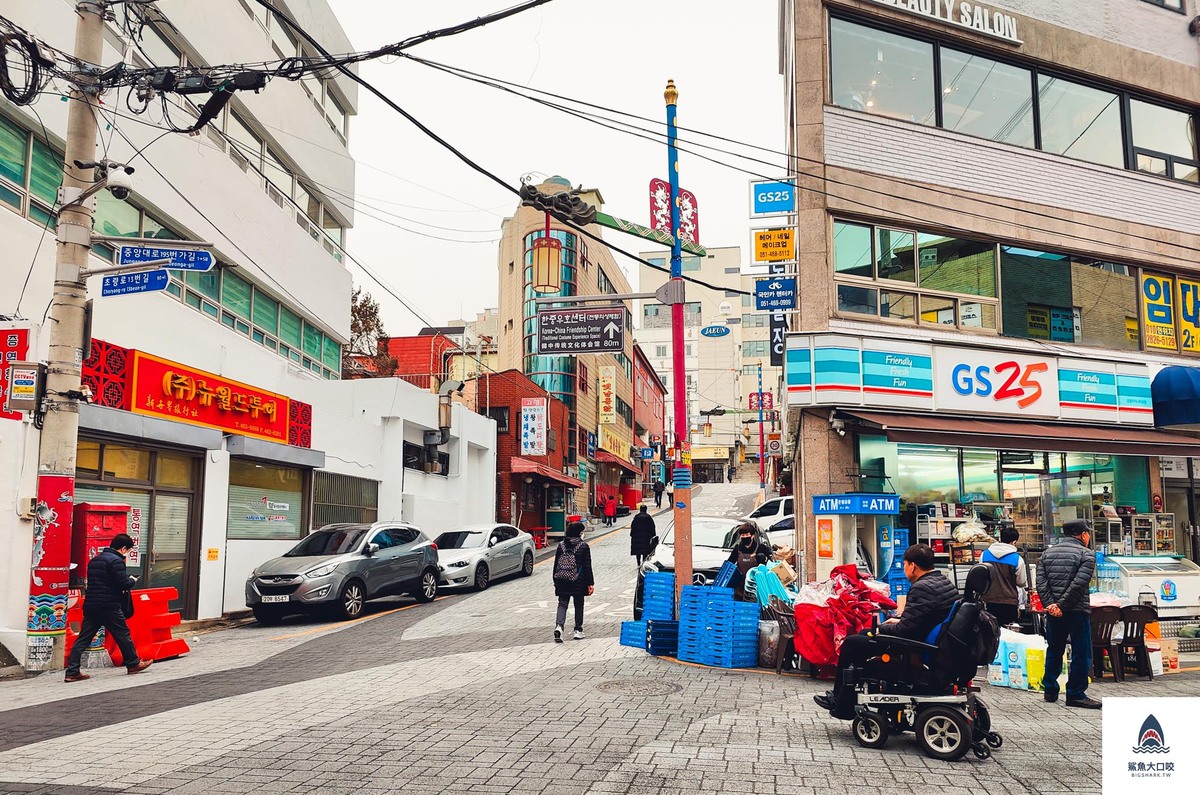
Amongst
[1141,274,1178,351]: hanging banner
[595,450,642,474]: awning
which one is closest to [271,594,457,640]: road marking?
[1141,274,1178,351]: hanging banner

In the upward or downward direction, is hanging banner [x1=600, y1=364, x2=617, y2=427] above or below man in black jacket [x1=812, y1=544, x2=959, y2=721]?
above

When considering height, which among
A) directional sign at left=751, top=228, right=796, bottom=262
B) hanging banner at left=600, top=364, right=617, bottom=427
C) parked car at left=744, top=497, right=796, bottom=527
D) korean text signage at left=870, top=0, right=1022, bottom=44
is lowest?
parked car at left=744, top=497, right=796, bottom=527

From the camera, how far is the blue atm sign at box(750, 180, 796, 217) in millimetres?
16281

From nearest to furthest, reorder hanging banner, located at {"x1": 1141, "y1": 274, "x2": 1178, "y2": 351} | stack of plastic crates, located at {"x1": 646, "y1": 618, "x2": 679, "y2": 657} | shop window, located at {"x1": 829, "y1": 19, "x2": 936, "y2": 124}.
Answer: stack of plastic crates, located at {"x1": 646, "y1": 618, "x2": 679, "y2": 657}
shop window, located at {"x1": 829, "y1": 19, "x2": 936, "y2": 124}
hanging banner, located at {"x1": 1141, "y1": 274, "x2": 1178, "y2": 351}

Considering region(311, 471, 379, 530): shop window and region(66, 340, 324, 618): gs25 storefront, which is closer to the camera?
region(66, 340, 324, 618): gs25 storefront

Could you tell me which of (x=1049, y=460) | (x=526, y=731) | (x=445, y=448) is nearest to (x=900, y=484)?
(x=1049, y=460)

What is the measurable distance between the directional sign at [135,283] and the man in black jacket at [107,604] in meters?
→ 3.15

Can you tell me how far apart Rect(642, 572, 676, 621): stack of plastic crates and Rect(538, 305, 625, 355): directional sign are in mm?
3850

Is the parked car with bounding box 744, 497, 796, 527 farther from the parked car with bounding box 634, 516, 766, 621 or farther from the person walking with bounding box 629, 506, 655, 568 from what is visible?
the parked car with bounding box 634, 516, 766, 621

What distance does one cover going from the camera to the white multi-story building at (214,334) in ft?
41.6

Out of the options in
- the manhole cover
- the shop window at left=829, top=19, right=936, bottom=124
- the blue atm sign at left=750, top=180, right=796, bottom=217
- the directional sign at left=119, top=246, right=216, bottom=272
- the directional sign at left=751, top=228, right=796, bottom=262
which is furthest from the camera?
the shop window at left=829, top=19, right=936, bottom=124

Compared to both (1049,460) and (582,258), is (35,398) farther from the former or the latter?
(582,258)

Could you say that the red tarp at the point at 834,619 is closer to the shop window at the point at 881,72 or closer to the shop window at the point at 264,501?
the shop window at the point at 881,72

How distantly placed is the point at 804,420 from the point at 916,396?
202 centimetres
